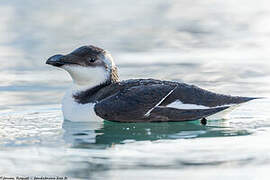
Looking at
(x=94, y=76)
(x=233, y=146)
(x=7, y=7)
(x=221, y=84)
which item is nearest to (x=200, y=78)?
(x=221, y=84)

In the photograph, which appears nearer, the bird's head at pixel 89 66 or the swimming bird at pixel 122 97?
the swimming bird at pixel 122 97

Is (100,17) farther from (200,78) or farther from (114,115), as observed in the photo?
(114,115)

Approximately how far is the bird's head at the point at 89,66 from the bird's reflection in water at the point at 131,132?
693mm

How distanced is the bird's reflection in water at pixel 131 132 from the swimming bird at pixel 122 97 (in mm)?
119

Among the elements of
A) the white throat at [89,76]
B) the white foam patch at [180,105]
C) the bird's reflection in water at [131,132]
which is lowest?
the bird's reflection in water at [131,132]

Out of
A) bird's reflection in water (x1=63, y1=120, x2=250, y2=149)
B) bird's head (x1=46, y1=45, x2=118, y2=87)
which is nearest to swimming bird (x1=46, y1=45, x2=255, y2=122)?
bird's head (x1=46, y1=45, x2=118, y2=87)

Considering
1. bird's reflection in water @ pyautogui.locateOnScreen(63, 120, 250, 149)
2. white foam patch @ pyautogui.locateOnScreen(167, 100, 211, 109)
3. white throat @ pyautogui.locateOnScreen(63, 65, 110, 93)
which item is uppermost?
white throat @ pyautogui.locateOnScreen(63, 65, 110, 93)

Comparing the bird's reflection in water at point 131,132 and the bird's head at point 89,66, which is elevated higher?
the bird's head at point 89,66

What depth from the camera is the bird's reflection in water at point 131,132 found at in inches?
372

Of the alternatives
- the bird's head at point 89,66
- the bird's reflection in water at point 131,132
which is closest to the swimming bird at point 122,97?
the bird's head at point 89,66

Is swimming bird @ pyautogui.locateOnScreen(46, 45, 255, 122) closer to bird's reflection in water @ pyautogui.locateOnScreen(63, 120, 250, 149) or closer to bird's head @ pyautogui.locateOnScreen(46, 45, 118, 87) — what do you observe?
bird's head @ pyautogui.locateOnScreen(46, 45, 118, 87)

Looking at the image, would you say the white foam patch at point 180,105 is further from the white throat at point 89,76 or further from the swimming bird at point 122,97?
the white throat at point 89,76

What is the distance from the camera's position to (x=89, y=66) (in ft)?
36.2

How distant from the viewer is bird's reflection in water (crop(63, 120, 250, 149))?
945cm
